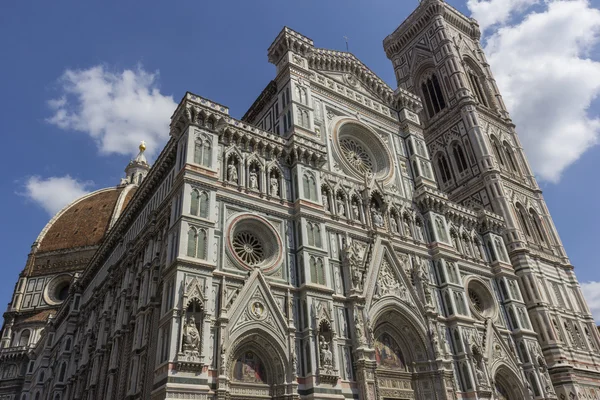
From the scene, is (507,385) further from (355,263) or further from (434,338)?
(355,263)

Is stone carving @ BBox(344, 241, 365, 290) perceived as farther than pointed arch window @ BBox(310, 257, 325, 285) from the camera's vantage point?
Yes

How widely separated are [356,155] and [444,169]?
16.4m

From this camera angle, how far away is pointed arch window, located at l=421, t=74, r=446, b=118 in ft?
152

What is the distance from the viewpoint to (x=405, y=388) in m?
22.5

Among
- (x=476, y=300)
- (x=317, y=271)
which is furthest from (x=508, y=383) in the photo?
(x=317, y=271)

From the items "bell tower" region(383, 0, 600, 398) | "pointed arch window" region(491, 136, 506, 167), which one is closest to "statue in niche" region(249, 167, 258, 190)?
"bell tower" region(383, 0, 600, 398)

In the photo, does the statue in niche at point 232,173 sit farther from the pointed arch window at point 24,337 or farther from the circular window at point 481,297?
the pointed arch window at point 24,337

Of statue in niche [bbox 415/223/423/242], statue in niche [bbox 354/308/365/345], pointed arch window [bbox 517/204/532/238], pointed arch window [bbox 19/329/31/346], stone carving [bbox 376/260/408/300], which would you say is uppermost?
pointed arch window [bbox 517/204/532/238]

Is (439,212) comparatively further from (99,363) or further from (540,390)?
(99,363)

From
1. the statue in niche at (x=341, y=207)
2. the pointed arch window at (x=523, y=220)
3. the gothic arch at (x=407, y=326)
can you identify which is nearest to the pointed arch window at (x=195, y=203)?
Answer: the statue in niche at (x=341, y=207)

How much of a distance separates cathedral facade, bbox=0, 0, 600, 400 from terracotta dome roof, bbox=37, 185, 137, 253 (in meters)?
22.9

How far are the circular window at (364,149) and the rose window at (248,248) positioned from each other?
931 centimetres

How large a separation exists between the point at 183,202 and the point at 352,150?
1341 cm

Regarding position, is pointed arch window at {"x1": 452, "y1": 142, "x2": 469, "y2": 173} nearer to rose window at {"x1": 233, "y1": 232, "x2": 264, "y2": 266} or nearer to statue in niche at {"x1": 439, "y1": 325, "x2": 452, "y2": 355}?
statue in niche at {"x1": 439, "y1": 325, "x2": 452, "y2": 355}
